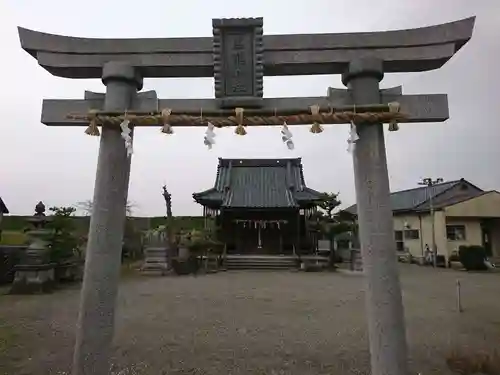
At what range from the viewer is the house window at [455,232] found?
24.9 meters

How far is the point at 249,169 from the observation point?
3014 centimetres

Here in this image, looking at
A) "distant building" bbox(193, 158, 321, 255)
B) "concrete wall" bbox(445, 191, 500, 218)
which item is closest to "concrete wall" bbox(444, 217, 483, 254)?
"concrete wall" bbox(445, 191, 500, 218)

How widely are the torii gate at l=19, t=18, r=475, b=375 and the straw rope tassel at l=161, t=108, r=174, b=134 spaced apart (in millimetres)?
15

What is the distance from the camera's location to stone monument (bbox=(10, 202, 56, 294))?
12.0 metres

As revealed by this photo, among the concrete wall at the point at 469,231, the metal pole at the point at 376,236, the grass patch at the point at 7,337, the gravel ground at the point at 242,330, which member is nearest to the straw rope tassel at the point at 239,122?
the metal pole at the point at 376,236

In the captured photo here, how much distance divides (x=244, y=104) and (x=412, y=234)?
91.5ft

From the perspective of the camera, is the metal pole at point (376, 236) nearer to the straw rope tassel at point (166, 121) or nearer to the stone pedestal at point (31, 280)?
the straw rope tassel at point (166, 121)

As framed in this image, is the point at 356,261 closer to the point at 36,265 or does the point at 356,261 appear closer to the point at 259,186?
the point at 259,186

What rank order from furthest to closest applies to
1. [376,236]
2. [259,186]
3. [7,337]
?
[259,186]
[7,337]
[376,236]

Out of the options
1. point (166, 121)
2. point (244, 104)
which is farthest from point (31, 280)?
point (244, 104)

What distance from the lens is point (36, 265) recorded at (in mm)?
12281

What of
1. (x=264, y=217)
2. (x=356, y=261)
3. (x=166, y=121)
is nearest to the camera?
(x=166, y=121)

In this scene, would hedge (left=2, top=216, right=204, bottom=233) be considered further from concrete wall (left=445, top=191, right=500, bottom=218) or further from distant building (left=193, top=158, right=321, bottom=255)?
concrete wall (left=445, top=191, right=500, bottom=218)

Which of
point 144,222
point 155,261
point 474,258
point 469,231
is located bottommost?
point 155,261
